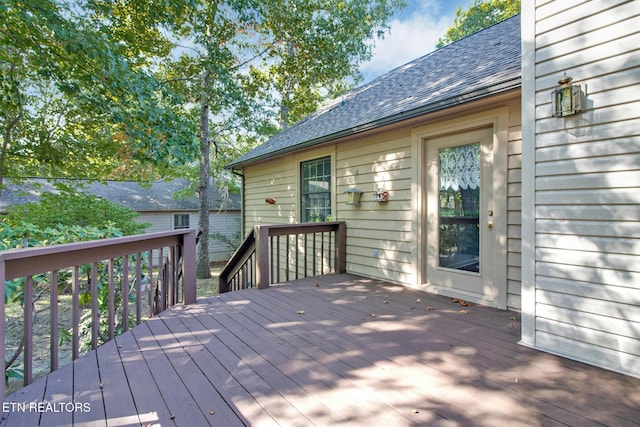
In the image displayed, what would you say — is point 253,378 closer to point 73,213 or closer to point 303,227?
point 303,227

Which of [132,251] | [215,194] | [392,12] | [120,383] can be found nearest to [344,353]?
[120,383]

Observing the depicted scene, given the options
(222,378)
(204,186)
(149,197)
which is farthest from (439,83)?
(149,197)

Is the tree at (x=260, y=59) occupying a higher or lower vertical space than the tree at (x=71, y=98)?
higher

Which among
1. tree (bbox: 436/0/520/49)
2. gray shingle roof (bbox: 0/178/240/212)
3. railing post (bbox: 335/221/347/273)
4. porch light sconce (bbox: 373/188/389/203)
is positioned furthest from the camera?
tree (bbox: 436/0/520/49)

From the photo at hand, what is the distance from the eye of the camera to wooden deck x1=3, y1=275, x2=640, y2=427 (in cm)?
158

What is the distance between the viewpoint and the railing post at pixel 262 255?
164 inches

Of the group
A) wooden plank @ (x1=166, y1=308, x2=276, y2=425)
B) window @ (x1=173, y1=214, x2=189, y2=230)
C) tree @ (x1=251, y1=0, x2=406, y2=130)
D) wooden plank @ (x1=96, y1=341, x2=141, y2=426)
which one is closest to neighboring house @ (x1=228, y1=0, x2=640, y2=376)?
wooden plank @ (x1=166, y1=308, x2=276, y2=425)

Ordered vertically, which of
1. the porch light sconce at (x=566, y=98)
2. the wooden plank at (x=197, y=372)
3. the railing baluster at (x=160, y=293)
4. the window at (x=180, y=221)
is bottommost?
the wooden plank at (x=197, y=372)

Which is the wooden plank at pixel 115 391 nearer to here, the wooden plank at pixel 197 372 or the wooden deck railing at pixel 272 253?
the wooden plank at pixel 197 372

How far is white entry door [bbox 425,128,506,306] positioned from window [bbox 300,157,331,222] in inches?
84.1

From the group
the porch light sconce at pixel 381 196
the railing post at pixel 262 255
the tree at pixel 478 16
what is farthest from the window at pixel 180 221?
the tree at pixel 478 16

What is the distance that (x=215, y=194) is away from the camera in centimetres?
1734

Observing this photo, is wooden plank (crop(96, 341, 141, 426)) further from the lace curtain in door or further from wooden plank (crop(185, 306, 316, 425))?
the lace curtain in door

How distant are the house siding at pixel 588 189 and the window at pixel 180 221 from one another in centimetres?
1564
